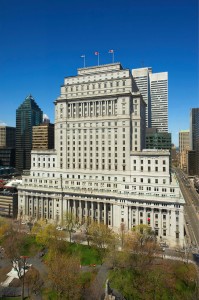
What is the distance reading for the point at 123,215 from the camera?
336ft

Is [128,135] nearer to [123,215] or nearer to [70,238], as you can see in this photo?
[123,215]

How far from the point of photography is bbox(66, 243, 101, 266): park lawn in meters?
76.2

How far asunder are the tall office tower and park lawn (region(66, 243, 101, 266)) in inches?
859

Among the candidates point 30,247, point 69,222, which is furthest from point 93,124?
point 30,247

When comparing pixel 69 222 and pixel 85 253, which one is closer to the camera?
pixel 85 253

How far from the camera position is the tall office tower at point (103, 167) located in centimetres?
9900

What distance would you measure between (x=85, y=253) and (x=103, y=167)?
138 feet

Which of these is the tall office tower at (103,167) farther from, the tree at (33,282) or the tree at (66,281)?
the tree at (66,281)

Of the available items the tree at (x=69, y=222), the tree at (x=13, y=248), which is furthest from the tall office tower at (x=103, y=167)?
the tree at (x=13, y=248)

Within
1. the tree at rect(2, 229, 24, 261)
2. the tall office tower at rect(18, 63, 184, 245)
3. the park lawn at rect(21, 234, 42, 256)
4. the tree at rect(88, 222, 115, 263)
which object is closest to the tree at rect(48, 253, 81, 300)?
the tree at rect(2, 229, 24, 261)

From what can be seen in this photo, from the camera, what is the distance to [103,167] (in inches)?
4444

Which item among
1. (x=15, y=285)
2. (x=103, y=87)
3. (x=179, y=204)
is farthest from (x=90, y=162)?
(x=15, y=285)

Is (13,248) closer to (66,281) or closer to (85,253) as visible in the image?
(66,281)

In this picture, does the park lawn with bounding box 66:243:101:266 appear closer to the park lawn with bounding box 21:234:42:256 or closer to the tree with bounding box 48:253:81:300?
the park lawn with bounding box 21:234:42:256
